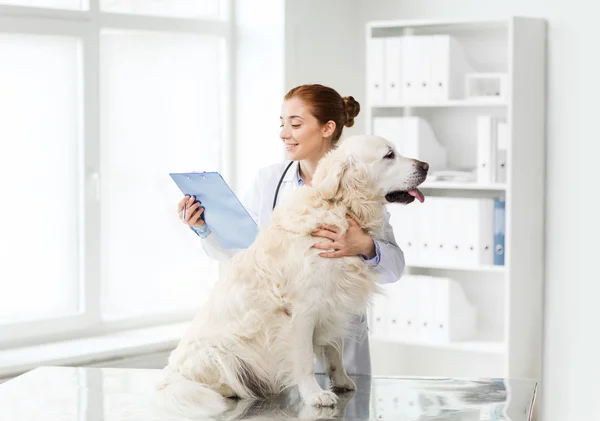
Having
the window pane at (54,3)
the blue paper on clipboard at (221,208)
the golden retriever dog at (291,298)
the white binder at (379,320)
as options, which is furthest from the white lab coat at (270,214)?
the window pane at (54,3)

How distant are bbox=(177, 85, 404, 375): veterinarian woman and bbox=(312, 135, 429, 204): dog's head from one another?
139mm

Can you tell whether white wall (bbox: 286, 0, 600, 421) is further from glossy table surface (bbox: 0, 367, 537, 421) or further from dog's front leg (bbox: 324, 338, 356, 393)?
dog's front leg (bbox: 324, 338, 356, 393)

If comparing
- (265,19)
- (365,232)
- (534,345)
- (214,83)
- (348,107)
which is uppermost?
(265,19)

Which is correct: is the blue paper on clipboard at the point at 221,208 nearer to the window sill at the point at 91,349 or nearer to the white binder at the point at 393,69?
the window sill at the point at 91,349

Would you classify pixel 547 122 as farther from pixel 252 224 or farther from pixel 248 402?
pixel 248 402

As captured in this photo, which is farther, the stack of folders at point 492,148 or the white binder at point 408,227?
the white binder at point 408,227

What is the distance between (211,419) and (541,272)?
2600 millimetres

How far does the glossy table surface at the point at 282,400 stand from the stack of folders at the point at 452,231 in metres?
1.77

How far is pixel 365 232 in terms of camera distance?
210cm

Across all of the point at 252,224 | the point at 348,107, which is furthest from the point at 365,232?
the point at 348,107

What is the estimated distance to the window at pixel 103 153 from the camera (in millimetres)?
3988

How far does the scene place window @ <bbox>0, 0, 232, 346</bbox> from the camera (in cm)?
399

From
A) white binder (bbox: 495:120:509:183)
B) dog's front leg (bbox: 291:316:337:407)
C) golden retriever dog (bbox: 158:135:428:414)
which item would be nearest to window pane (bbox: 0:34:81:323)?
white binder (bbox: 495:120:509:183)

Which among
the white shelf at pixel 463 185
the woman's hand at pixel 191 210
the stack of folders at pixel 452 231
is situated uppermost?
the white shelf at pixel 463 185
